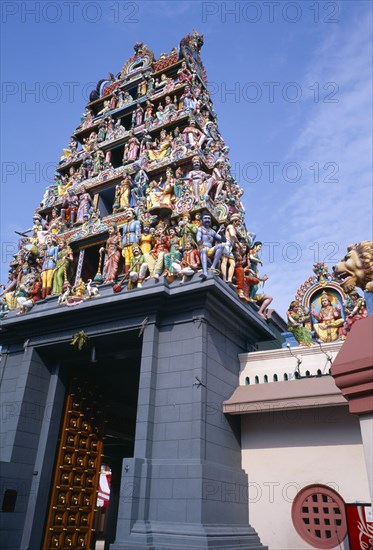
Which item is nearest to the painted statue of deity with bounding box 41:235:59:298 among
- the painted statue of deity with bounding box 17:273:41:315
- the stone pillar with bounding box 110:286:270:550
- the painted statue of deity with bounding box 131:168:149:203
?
the painted statue of deity with bounding box 17:273:41:315

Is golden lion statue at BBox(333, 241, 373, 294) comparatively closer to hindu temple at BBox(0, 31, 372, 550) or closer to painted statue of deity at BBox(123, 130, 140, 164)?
hindu temple at BBox(0, 31, 372, 550)

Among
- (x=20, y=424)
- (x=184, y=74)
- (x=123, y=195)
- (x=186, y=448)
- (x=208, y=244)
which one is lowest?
(x=186, y=448)

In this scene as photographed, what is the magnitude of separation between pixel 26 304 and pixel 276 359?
778cm

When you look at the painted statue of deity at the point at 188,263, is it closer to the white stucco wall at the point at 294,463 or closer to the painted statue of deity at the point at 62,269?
the painted statue of deity at the point at 62,269

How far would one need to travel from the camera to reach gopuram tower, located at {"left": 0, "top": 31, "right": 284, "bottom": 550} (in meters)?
10.0

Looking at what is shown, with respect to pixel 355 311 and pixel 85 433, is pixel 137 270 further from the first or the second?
pixel 355 311

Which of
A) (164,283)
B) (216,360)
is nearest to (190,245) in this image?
(164,283)

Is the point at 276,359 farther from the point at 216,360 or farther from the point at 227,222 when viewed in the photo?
the point at 227,222

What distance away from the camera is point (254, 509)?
1096 centimetres

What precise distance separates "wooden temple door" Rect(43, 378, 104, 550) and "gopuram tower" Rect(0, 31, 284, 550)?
0.04 metres

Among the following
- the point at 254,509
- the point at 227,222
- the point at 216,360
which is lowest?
the point at 254,509

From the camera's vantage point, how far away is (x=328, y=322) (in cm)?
1291

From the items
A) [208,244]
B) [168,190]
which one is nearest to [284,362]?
[208,244]

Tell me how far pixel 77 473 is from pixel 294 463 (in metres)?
6.58
